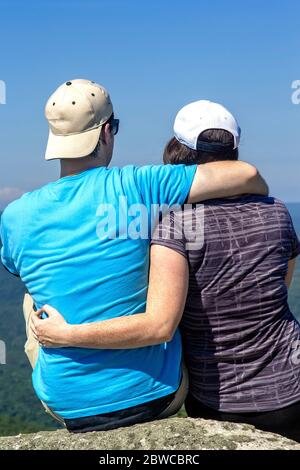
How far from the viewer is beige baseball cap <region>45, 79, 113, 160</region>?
3.34 meters

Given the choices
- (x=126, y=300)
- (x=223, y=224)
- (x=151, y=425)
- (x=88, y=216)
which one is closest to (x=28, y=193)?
(x=88, y=216)

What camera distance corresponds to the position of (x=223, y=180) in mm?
3281

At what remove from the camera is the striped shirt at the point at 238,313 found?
10.8 feet

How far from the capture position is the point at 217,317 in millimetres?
3334


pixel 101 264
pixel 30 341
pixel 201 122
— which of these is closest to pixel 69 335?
pixel 101 264

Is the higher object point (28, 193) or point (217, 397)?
point (28, 193)

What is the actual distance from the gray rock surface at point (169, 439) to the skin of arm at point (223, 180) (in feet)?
3.52

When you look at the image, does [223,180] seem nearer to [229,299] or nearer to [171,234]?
[171,234]

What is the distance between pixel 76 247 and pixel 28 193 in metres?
0.40

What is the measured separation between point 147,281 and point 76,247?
1.23 ft

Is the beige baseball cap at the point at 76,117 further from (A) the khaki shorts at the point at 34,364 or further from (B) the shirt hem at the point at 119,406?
(B) the shirt hem at the point at 119,406
